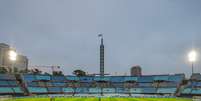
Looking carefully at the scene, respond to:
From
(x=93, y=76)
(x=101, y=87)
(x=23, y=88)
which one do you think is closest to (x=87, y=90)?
(x=101, y=87)

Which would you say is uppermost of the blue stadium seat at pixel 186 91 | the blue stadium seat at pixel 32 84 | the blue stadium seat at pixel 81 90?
the blue stadium seat at pixel 32 84

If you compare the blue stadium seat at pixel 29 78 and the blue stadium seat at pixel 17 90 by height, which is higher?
the blue stadium seat at pixel 29 78

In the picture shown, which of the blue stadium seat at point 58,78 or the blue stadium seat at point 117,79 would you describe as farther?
the blue stadium seat at point 117,79

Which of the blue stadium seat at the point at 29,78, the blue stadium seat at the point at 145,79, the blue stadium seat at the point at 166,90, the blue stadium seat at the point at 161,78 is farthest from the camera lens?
the blue stadium seat at the point at 145,79

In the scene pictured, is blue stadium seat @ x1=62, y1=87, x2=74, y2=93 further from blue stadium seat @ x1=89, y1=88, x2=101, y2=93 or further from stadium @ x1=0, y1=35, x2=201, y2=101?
blue stadium seat @ x1=89, y1=88, x2=101, y2=93

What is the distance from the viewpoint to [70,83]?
121 m

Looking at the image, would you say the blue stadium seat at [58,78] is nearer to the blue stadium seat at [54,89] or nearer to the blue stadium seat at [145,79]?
the blue stadium seat at [54,89]

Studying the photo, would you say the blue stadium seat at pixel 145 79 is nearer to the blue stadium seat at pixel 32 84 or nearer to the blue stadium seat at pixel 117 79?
the blue stadium seat at pixel 117 79

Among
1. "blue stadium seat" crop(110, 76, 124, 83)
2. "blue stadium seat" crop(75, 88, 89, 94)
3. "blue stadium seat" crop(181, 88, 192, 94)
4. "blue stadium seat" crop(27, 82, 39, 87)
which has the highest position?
"blue stadium seat" crop(110, 76, 124, 83)

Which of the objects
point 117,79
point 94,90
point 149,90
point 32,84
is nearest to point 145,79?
point 149,90

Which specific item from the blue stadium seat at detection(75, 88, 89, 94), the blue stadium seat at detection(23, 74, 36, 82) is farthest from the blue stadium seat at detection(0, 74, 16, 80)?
the blue stadium seat at detection(75, 88, 89, 94)

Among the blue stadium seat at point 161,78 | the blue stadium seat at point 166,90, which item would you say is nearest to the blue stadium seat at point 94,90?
the blue stadium seat at point 166,90

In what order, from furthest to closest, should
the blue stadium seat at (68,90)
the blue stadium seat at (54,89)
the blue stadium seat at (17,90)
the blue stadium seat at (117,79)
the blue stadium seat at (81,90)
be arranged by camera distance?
the blue stadium seat at (117,79) → the blue stadium seat at (81,90) → the blue stadium seat at (68,90) → the blue stadium seat at (54,89) → the blue stadium seat at (17,90)

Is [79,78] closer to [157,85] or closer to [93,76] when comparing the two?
[93,76]
